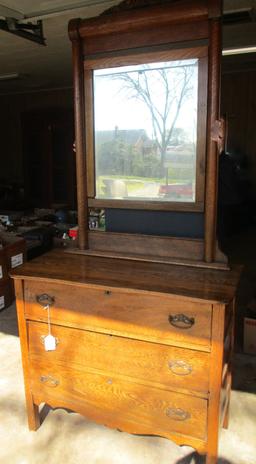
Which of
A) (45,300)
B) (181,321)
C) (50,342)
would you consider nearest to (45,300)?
(45,300)

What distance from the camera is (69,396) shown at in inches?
66.5

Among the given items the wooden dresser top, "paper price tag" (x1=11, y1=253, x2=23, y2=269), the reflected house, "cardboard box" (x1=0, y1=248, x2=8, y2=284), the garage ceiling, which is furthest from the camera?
"paper price tag" (x1=11, y1=253, x2=23, y2=269)

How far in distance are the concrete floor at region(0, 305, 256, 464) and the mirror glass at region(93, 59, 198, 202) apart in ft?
3.79

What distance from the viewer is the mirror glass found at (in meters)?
1.60

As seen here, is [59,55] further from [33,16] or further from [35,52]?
[33,16]

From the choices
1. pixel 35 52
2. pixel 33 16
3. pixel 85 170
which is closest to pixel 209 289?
pixel 85 170

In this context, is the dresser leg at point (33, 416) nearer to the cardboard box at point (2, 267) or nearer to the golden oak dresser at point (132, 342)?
the golden oak dresser at point (132, 342)

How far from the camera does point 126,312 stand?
1456 millimetres

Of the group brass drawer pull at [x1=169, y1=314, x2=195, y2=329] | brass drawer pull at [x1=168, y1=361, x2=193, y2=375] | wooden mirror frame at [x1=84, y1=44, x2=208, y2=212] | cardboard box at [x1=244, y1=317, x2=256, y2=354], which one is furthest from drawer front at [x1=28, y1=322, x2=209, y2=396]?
cardboard box at [x1=244, y1=317, x2=256, y2=354]

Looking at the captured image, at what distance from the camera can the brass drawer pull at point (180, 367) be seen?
1.41 meters

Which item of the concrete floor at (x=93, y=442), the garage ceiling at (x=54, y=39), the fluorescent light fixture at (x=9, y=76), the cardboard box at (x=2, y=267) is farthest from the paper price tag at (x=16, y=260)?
the fluorescent light fixture at (x=9, y=76)

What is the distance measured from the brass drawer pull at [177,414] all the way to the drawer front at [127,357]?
11cm

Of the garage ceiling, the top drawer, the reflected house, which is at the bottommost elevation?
the top drawer

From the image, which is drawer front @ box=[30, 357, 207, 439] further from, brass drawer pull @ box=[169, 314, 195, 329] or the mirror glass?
the mirror glass
